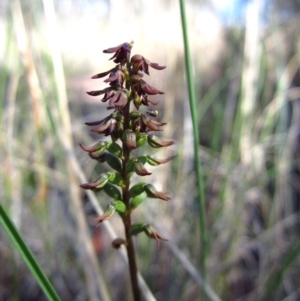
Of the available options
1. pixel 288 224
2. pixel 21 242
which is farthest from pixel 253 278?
pixel 21 242

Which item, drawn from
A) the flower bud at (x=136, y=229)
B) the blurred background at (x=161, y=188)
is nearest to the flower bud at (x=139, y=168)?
the flower bud at (x=136, y=229)

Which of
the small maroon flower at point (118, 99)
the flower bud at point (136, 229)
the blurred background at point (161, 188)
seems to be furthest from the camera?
the blurred background at point (161, 188)

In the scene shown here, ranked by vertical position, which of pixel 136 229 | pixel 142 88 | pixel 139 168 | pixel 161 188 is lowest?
pixel 161 188

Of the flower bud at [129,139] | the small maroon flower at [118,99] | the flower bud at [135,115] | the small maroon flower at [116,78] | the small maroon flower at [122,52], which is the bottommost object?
the flower bud at [129,139]

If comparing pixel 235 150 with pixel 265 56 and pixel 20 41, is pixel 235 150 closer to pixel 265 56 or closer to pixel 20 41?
pixel 265 56

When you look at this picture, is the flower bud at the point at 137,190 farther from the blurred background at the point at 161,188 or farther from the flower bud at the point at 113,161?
the blurred background at the point at 161,188

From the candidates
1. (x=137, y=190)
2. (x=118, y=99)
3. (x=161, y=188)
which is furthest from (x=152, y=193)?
(x=161, y=188)

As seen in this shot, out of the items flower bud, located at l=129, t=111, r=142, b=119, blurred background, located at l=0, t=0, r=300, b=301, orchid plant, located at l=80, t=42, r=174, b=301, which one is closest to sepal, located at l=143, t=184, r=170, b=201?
orchid plant, located at l=80, t=42, r=174, b=301

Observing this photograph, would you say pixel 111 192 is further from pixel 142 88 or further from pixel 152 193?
pixel 142 88
